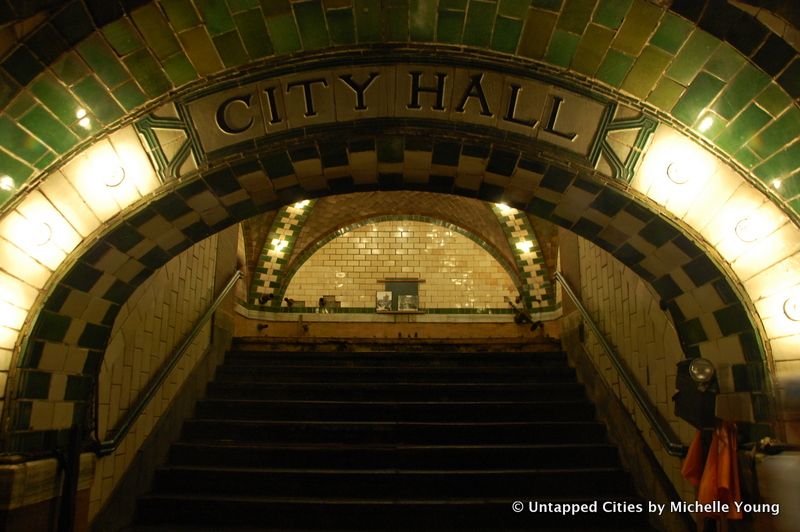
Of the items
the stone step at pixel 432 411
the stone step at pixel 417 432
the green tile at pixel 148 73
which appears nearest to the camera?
the green tile at pixel 148 73

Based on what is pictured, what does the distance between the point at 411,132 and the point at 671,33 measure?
50.9 inches

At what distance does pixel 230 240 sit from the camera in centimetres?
629

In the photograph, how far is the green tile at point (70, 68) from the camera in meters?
2.18

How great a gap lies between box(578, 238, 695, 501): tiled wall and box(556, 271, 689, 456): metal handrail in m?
0.05

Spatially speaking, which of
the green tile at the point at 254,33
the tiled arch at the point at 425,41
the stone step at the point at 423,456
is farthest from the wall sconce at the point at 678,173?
the stone step at the point at 423,456

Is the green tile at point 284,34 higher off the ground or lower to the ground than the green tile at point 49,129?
higher

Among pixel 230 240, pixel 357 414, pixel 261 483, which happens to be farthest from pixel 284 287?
pixel 261 483

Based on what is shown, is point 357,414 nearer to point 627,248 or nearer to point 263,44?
point 627,248

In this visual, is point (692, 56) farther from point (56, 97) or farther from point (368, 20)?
point (56, 97)

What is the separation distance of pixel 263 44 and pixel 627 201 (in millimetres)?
1987

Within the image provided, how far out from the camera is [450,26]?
2465 mm

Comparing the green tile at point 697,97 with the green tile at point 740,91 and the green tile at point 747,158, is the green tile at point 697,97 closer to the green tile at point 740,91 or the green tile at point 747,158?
the green tile at point 740,91

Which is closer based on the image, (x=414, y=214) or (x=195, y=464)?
(x=195, y=464)

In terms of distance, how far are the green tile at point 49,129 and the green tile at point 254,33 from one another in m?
0.89
